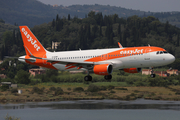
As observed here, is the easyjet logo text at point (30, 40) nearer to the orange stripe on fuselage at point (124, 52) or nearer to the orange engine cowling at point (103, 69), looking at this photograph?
the orange stripe on fuselage at point (124, 52)

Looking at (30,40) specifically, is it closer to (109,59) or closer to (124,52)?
(109,59)

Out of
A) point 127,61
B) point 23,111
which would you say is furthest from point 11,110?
point 127,61

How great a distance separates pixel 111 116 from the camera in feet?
544

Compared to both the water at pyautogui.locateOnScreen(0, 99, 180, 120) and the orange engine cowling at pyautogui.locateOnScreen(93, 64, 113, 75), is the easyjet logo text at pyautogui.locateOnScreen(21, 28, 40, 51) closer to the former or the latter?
the orange engine cowling at pyautogui.locateOnScreen(93, 64, 113, 75)

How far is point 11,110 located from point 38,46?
116709 millimetres

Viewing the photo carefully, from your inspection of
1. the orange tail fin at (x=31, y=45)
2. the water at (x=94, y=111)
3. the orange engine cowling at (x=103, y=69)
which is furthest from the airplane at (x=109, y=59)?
the water at (x=94, y=111)

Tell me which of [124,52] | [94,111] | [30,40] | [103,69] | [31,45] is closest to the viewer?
[103,69]

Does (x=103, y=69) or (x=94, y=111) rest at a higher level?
(x=103, y=69)

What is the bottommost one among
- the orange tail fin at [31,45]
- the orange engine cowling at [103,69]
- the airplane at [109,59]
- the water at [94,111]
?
the water at [94,111]

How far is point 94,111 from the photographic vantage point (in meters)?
183

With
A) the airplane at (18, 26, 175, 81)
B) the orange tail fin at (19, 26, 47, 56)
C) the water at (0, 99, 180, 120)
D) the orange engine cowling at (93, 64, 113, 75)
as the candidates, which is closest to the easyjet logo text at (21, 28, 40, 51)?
the orange tail fin at (19, 26, 47, 56)

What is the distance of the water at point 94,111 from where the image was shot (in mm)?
162375

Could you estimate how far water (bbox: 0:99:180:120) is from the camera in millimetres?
162375

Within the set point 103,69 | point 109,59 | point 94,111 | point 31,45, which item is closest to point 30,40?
point 31,45
